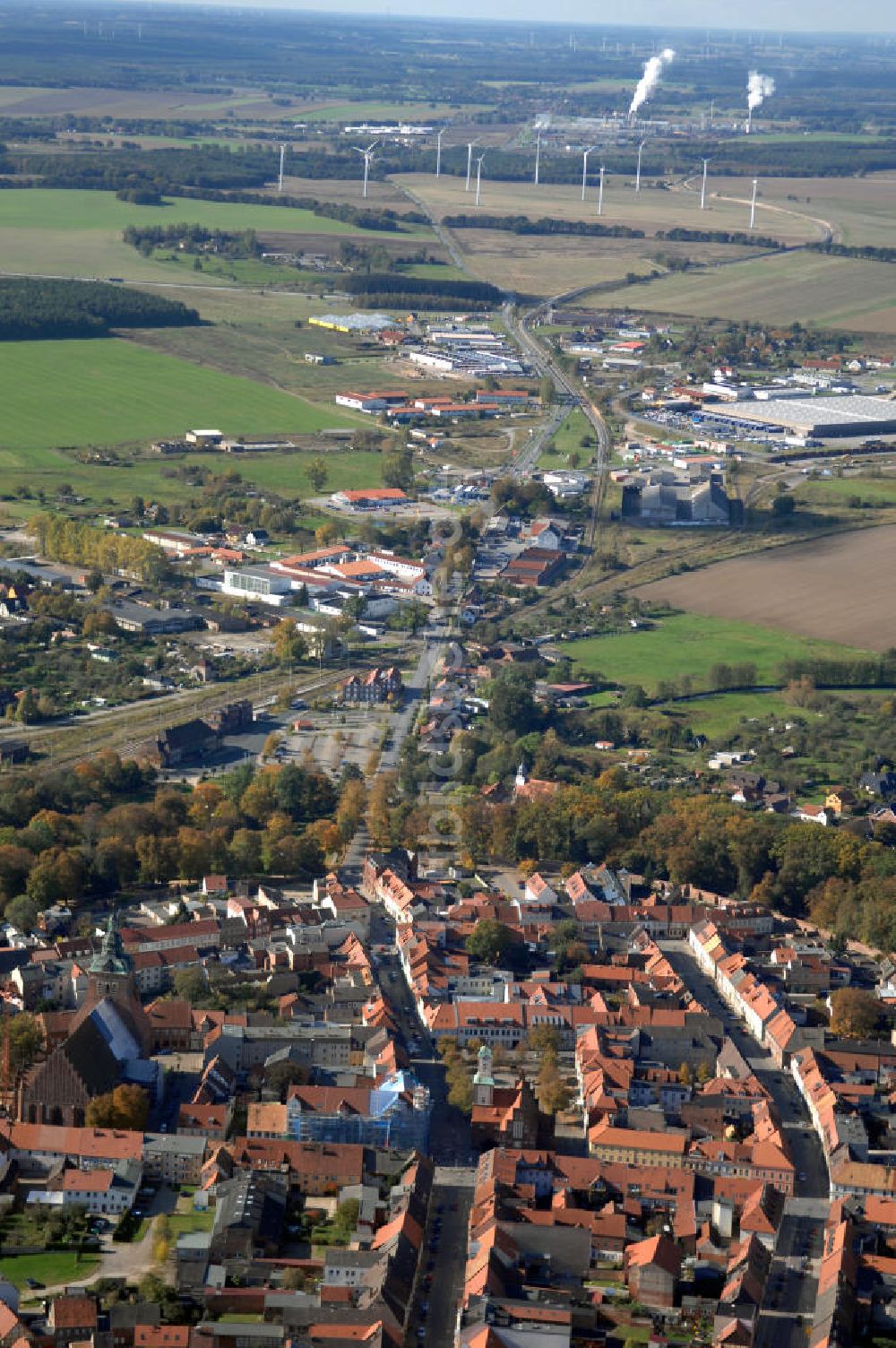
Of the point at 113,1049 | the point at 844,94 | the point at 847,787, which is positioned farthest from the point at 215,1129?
the point at 844,94

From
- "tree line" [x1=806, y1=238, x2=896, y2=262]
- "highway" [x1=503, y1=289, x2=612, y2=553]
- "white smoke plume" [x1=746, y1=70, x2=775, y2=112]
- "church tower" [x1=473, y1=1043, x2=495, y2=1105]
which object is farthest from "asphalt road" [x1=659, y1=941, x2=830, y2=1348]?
"white smoke plume" [x1=746, y1=70, x2=775, y2=112]

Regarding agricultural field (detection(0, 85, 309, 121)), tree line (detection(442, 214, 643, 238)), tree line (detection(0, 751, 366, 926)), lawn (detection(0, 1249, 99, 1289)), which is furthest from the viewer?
agricultural field (detection(0, 85, 309, 121))

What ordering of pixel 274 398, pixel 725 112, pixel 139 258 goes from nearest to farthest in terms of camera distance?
pixel 274 398 < pixel 139 258 < pixel 725 112

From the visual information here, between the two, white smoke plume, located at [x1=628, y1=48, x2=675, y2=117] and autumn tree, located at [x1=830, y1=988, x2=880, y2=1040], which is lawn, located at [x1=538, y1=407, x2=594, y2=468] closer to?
autumn tree, located at [x1=830, y1=988, x2=880, y2=1040]

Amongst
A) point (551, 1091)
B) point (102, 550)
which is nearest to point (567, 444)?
point (102, 550)

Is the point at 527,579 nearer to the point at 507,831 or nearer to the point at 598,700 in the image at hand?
the point at 598,700

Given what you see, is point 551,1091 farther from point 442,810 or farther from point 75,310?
point 75,310
